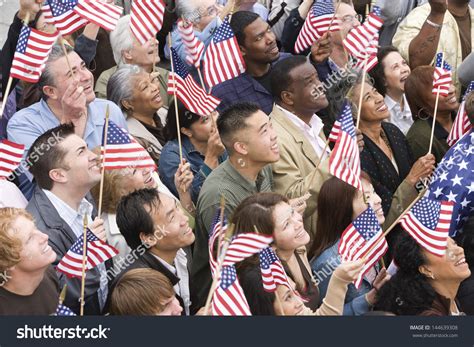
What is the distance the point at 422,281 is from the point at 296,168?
63.9 inches

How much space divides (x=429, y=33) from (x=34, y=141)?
365cm

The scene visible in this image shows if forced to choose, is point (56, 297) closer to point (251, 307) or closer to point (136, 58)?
point (251, 307)

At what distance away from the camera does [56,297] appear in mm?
6941

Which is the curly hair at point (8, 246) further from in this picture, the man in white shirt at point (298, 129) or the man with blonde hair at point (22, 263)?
the man in white shirt at point (298, 129)

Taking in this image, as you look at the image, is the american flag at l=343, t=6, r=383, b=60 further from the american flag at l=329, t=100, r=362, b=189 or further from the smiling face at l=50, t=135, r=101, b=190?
the smiling face at l=50, t=135, r=101, b=190

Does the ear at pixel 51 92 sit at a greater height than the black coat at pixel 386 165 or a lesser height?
greater

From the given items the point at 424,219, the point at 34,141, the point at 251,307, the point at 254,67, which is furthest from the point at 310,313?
the point at 254,67

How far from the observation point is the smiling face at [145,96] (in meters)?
9.11

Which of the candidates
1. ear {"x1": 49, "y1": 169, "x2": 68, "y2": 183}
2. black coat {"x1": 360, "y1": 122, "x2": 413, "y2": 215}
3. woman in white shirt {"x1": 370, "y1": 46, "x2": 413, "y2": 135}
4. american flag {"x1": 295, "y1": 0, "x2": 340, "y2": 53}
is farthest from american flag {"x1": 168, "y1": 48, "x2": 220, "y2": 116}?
woman in white shirt {"x1": 370, "y1": 46, "x2": 413, "y2": 135}

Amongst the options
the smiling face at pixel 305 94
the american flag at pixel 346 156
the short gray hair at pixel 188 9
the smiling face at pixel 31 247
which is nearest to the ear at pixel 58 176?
the smiling face at pixel 31 247

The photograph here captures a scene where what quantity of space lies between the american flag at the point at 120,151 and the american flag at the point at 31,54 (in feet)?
2.24

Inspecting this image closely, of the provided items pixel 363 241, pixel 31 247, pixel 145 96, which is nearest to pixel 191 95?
pixel 145 96

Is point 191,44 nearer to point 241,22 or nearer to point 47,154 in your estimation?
point 241,22

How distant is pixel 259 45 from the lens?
9781 mm
